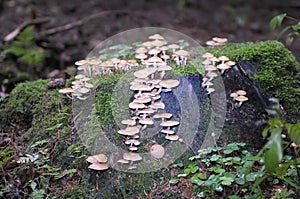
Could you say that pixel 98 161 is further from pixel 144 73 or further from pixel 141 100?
pixel 144 73

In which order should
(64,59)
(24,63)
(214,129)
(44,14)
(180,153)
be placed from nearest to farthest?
(180,153) < (214,129) < (24,63) < (64,59) < (44,14)

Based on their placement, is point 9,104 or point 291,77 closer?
point 291,77

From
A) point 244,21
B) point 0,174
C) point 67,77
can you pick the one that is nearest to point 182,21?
point 244,21

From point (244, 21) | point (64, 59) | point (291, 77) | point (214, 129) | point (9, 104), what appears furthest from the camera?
point (244, 21)

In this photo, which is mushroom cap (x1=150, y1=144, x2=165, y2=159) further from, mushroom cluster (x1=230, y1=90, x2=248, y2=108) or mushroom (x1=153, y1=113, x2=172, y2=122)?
mushroom cluster (x1=230, y1=90, x2=248, y2=108)

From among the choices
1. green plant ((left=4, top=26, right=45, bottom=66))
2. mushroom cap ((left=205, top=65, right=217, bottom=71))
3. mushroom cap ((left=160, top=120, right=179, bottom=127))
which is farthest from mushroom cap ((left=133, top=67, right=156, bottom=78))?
green plant ((left=4, top=26, right=45, bottom=66))

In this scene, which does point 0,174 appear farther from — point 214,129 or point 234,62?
point 234,62
